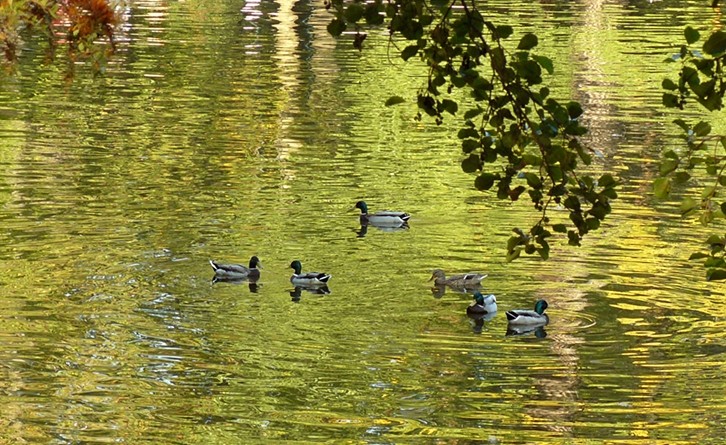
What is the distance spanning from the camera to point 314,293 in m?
17.0

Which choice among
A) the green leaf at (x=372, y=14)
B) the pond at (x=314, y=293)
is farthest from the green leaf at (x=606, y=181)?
the pond at (x=314, y=293)

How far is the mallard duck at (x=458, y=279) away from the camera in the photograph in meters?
17.1

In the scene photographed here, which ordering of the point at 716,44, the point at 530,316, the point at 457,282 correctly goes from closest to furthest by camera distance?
the point at 716,44 → the point at 530,316 → the point at 457,282

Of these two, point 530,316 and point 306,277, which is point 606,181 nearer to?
point 530,316

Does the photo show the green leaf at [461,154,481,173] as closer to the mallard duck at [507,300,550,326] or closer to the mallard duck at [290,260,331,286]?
the mallard duck at [507,300,550,326]

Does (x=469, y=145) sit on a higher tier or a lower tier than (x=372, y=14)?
lower

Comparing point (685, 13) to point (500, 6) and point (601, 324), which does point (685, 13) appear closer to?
point (500, 6)

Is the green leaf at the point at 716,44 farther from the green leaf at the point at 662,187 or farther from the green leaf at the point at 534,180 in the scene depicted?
the green leaf at the point at 534,180

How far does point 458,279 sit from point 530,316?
164 centimetres

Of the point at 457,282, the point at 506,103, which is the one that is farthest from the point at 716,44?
the point at 457,282

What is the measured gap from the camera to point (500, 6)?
181 ft

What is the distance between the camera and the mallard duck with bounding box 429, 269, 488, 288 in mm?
17109

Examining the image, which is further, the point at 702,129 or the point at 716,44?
the point at 702,129

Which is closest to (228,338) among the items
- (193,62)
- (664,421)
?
(664,421)
